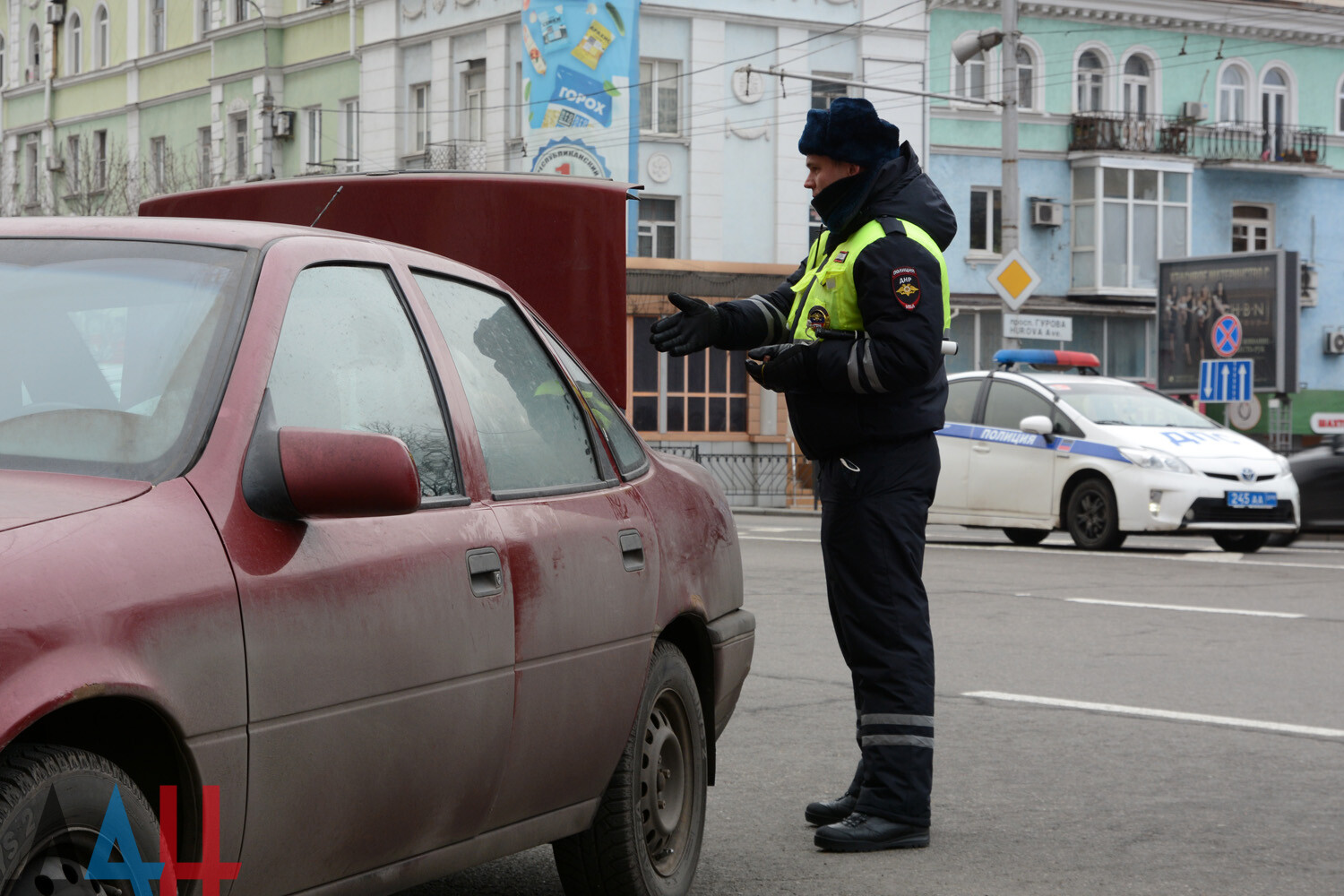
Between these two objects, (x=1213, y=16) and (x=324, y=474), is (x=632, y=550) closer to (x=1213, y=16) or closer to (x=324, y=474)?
(x=324, y=474)

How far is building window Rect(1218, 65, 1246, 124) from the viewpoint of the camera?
43.6 meters

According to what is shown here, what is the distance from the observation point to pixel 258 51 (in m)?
43.0

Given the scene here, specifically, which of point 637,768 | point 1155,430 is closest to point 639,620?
point 637,768

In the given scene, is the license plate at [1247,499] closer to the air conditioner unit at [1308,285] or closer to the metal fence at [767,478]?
the metal fence at [767,478]

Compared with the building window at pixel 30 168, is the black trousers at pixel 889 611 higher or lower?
lower

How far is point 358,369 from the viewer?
352 centimetres

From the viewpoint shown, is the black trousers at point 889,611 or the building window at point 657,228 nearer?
the black trousers at point 889,611

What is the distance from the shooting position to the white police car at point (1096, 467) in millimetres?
15977

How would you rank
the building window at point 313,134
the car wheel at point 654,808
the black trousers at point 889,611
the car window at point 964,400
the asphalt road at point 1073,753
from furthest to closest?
the building window at point 313,134 < the car window at point 964,400 < the black trousers at point 889,611 < the asphalt road at point 1073,753 < the car wheel at point 654,808

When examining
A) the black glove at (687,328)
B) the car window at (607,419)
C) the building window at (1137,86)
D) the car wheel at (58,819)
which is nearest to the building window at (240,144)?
the building window at (1137,86)

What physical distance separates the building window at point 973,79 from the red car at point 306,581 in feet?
120

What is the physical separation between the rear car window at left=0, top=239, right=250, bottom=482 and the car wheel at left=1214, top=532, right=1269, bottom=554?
47.4ft

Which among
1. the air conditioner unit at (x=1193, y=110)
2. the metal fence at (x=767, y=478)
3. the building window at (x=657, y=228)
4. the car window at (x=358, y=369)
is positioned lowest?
the metal fence at (x=767, y=478)

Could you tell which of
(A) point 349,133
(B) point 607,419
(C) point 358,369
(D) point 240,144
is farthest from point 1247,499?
(D) point 240,144
